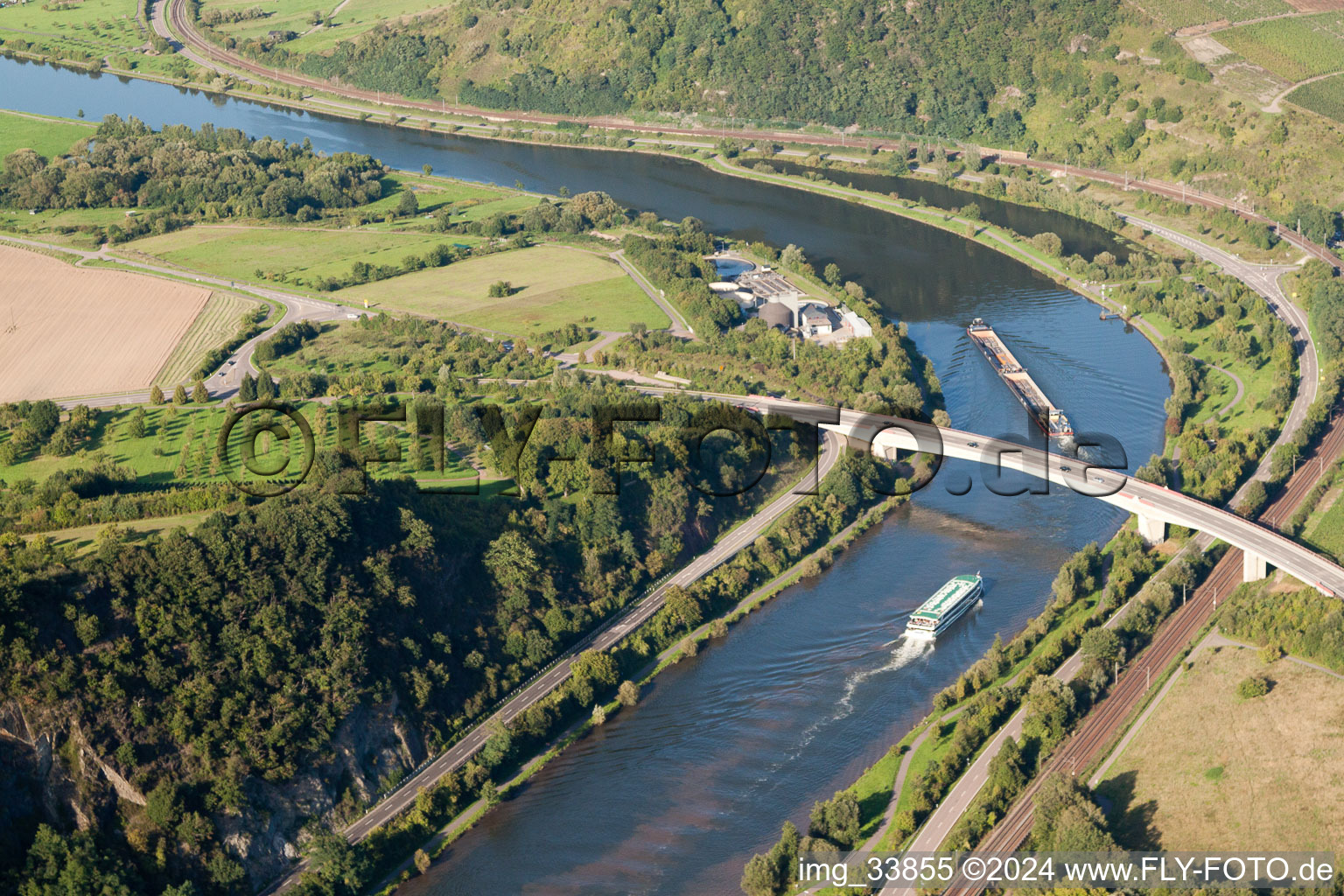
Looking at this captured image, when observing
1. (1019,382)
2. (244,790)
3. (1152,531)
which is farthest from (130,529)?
(1019,382)

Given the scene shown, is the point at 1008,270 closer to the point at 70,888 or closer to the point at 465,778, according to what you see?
the point at 465,778

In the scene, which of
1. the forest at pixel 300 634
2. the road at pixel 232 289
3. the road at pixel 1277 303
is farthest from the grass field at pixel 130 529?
the road at pixel 1277 303

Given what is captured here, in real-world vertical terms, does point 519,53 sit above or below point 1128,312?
above

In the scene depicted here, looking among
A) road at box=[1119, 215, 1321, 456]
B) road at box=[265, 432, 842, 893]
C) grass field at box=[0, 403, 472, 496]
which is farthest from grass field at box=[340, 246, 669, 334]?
road at box=[1119, 215, 1321, 456]

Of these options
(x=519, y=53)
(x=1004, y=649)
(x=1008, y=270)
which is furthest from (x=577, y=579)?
(x=519, y=53)

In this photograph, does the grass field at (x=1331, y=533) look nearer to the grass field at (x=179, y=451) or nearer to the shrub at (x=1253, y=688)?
the shrub at (x=1253, y=688)
